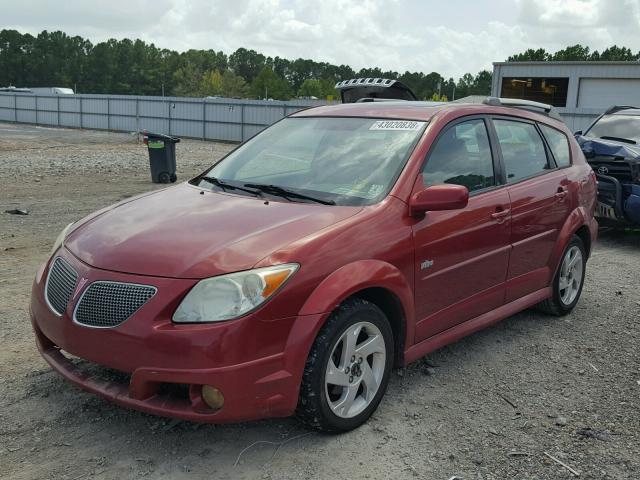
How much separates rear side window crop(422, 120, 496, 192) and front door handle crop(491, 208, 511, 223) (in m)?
0.19

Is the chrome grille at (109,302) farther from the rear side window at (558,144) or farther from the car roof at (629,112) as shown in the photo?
the car roof at (629,112)

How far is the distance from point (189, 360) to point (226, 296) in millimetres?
323

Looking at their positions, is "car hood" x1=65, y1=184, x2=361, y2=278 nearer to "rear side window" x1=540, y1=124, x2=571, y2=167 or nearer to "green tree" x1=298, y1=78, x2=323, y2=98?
"rear side window" x1=540, y1=124, x2=571, y2=167

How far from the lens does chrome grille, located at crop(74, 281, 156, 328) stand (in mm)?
2906

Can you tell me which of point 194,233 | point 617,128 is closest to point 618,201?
point 617,128

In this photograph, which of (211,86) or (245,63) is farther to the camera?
(245,63)

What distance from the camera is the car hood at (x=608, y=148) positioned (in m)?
8.41

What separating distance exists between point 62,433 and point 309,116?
105 inches

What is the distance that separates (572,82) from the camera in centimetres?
3344

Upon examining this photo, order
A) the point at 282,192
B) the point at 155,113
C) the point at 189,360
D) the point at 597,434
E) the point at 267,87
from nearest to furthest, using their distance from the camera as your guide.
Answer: the point at 189,360
the point at 597,434
the point at 282,192
the point at 155,113
the point at 267,87

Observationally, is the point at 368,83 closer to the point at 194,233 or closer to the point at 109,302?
the point at 194,233

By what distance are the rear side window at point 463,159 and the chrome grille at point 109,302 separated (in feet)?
5.93

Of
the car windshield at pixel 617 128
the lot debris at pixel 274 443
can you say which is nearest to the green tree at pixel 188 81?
the car windshield at pixel 617 128

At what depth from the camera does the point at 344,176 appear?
12.6 feet
